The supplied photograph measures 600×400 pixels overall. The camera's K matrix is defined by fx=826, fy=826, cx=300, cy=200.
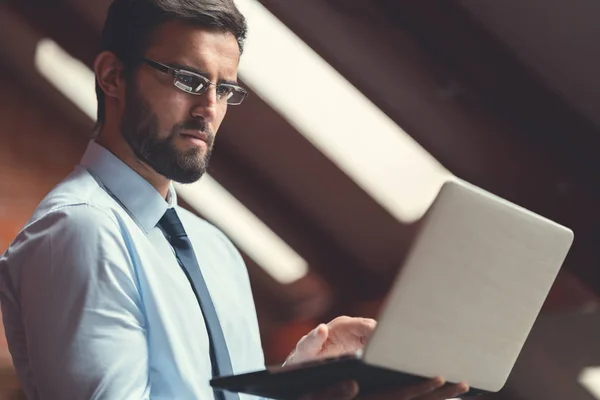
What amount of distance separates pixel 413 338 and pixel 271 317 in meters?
4.29

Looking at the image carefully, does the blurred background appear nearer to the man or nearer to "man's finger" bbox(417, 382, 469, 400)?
the man

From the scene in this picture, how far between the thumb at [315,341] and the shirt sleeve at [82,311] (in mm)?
292

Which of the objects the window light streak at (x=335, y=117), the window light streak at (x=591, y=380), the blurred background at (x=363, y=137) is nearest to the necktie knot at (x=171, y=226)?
the blurred background at (x=363, y=137)

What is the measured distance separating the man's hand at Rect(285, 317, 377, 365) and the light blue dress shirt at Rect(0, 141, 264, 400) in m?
0.14

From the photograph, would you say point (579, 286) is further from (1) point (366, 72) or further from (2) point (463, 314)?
(2) point (463, 314)

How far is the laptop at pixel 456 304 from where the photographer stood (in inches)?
41.1

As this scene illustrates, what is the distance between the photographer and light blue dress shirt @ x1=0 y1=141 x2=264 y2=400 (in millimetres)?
1251

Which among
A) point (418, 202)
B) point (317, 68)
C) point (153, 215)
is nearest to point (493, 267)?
point (153, 215)

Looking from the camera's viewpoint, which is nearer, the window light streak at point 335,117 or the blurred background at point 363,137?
the blurred background at point 363,137

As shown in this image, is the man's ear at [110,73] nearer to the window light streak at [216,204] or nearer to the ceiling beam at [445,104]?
the ceiling beam at [445,104]

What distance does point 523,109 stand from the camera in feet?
9.42

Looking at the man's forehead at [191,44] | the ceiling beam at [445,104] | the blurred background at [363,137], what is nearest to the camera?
the man's forehead at [191,44]

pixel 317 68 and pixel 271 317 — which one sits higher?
pixel 317 68

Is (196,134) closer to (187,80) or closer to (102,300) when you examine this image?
(187,80)
